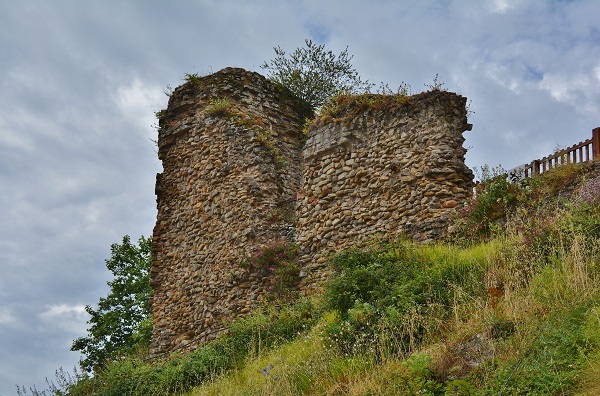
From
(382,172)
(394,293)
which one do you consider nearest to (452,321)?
(394,293)

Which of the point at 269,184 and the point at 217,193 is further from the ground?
the point at 269,184

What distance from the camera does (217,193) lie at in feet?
54.0

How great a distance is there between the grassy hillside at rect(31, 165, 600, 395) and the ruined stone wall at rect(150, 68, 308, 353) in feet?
7.39

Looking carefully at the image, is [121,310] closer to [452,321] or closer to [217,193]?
[217,193]

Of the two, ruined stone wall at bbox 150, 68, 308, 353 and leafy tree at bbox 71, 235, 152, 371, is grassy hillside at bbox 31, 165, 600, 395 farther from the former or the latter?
leafy tree at bbox 71, 235, 152, 371

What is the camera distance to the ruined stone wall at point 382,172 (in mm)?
12672

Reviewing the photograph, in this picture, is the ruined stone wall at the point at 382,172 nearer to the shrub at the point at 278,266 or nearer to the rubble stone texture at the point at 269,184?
the rubble stone texture at the point at 269,184

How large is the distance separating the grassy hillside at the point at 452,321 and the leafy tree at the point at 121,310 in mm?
10583

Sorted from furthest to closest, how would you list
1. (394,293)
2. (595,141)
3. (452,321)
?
(595,141) → (394,293) → (452,321)

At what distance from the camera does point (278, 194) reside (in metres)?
16.0

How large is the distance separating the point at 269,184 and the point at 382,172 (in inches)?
137

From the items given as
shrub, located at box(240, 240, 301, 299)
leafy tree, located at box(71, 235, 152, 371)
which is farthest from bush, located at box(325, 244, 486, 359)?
leafy tree, located at box(71, 235, 152, 371)

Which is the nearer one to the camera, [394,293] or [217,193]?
[394,293]

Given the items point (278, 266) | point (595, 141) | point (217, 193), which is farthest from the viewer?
point (217, 193)
